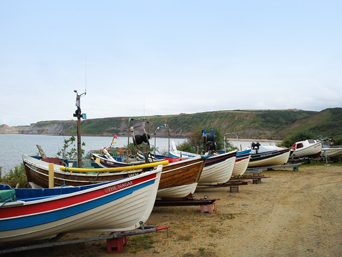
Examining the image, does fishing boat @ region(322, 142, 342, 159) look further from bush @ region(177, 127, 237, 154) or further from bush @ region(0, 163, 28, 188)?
bush @ region(0, 163, 28, 188)

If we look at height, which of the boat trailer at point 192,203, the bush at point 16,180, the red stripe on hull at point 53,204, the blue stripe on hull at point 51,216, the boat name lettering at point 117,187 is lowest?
the boat trailer at point 192,203

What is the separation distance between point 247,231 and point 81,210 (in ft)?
12.8

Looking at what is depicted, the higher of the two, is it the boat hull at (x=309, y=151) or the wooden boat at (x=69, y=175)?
the wooden boat at (x=69, y=175)

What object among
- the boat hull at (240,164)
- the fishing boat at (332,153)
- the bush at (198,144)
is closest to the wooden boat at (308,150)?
the fishing boat at (332,153)

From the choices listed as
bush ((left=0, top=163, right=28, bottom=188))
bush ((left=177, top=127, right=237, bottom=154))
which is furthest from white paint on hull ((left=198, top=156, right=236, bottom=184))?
Answer: bush ((left=177, top=127, right=237, bottom=154))

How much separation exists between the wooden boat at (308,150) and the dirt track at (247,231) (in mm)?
12907

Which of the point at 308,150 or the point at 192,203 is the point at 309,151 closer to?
the point at 308,150

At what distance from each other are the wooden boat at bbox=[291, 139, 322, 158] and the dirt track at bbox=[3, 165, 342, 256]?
1291 cm

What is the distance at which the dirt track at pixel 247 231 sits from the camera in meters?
5.13

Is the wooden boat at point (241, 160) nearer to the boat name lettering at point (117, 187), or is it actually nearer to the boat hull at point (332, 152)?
the boat name lettering at point (117, 187)

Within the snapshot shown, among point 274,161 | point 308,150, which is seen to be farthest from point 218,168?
point 308,150

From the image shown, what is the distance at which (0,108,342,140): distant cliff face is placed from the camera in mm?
63812

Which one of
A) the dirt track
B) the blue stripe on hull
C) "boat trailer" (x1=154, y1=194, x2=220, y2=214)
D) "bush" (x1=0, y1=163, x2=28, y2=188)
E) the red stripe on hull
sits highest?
the red stripe on hull

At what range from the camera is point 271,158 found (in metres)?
19.4
